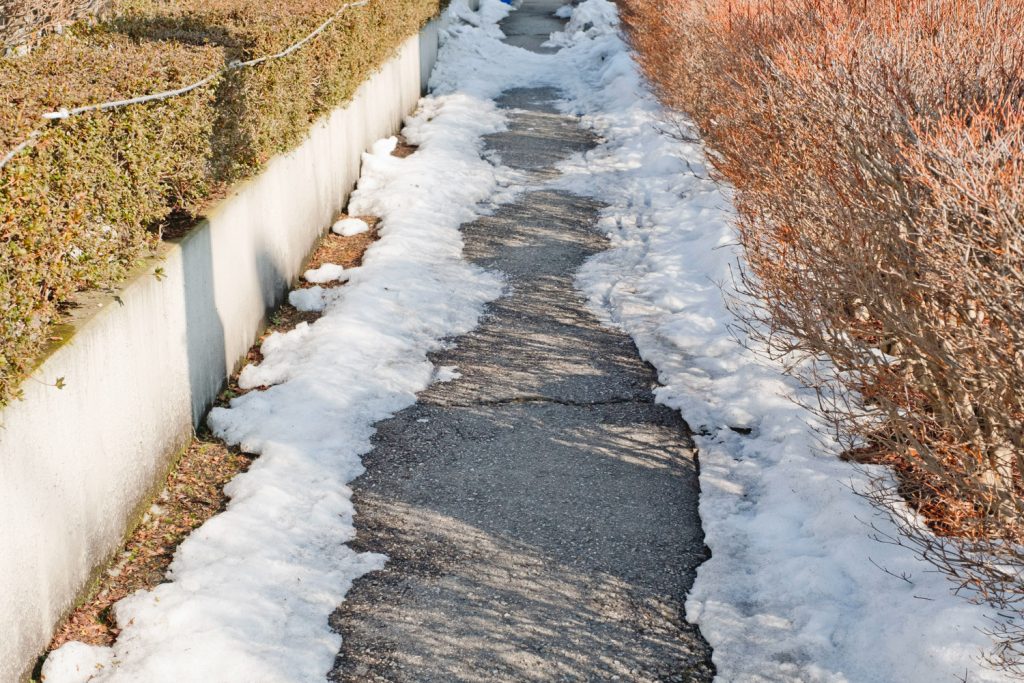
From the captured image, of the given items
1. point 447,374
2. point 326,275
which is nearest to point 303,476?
point 447,374

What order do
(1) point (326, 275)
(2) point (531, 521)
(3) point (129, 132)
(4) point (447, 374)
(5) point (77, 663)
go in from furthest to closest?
(1) point (326, 275) → (4) point (447, 374) → (2) point (531, 521) → (3) point (129, 132) → (5) point (77, 663)

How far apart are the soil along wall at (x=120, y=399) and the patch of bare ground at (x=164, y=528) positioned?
90 mm

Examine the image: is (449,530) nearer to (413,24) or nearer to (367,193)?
(367,193)

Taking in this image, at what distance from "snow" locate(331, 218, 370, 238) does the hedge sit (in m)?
1.12

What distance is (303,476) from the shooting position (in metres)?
5.68

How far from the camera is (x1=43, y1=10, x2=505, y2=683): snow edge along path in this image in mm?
4262

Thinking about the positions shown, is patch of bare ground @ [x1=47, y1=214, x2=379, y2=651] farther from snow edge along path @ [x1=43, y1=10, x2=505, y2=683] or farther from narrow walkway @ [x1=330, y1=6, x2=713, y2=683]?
narrow walkway @ [x1=330, y1=6, x2=713, y2=683]

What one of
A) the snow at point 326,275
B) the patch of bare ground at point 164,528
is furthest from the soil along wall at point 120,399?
the snow at point 326,275

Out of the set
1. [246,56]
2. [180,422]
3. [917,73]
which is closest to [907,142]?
[917,73]

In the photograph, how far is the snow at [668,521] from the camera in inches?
167

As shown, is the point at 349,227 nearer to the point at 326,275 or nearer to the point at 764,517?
the point at 326,275

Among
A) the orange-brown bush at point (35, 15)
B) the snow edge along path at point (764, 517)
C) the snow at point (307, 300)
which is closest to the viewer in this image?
the snow edge along path at point (764, 517)

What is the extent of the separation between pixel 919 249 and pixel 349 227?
267 inches

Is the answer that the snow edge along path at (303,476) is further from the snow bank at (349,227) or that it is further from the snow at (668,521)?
the snow bank at (349,227)
